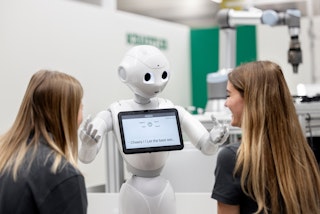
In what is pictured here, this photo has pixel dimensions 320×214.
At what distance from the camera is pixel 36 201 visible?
1.36 m

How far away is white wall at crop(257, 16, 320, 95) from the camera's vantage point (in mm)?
5574

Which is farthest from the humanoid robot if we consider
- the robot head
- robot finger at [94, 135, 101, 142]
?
robot finger at [94, 135, 101, 142]

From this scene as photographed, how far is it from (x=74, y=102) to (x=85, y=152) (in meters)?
0.76

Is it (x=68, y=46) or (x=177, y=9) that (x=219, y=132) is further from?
(x=177, y=9)

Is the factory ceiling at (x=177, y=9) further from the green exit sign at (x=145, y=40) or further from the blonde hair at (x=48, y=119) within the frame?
the blonde hair at (x=48, y=119)

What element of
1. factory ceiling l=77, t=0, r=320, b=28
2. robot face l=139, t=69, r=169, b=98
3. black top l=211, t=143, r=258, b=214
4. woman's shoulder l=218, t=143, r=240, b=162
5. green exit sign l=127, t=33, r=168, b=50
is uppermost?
factory ceiling l=77, t=0, r=320, b=28

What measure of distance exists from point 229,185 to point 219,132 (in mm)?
702

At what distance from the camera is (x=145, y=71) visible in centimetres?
233

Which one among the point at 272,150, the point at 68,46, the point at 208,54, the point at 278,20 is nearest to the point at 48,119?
the point at 272,150

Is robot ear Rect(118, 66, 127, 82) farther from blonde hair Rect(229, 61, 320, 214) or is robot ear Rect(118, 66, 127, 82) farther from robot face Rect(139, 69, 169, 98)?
blonde hair Rect(229, 61, 320, 214)

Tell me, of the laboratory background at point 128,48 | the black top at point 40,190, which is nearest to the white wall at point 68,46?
the laboratory background at point 128,48

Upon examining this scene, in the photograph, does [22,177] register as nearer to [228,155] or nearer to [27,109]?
[27,109]

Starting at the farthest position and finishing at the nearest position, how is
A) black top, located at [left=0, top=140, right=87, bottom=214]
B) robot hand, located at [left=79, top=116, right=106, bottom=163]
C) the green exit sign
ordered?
the green exit sign
robot hand, located at [left=79, top=116, right=106, bottom=163]
black top, located at [left=0, top=140, right=87, bottom=214]

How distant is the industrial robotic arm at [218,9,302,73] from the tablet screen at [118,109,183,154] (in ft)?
4.38
